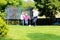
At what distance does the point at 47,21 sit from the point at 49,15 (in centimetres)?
133

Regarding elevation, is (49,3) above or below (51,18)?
above

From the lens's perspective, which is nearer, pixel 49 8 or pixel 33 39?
pixel 33 39

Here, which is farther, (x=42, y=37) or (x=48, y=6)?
(x=48, y=6)

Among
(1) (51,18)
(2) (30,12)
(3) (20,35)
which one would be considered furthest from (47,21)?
(3) (20,35)

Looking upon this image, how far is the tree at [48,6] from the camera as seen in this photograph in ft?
125

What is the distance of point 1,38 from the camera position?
13.1m

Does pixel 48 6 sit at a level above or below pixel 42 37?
above

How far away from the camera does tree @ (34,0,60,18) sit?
38062mm

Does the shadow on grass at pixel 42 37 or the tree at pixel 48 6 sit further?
the tree at pixel 48 6

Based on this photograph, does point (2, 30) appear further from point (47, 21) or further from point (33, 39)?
point (47, 21)

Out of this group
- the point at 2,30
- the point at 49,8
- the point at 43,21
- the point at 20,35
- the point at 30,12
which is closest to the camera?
the point at 2,30

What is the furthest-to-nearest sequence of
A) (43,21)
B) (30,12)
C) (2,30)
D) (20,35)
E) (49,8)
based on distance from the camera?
(43,21) → (49,8) → (30,12) → (20,35) → (2,30)

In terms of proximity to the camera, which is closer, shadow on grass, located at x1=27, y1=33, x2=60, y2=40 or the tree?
shadow on grass, located at x1=27, y1=33, x2=60, y2=40

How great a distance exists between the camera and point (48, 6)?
3806cm
